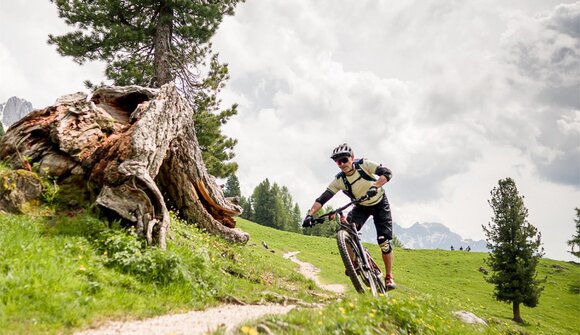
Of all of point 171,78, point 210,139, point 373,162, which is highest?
point 171,78

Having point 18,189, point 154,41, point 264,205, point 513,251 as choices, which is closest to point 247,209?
point 264,205

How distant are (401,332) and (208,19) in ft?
65.5

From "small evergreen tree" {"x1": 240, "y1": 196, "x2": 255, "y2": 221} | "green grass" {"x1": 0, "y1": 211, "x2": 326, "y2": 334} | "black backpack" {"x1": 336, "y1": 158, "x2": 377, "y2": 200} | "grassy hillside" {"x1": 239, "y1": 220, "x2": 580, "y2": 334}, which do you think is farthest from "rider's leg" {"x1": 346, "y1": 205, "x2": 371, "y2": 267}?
"small evergreen tree" {"x1": 240, "y1": 196, "x2": 255, "y2": 221}

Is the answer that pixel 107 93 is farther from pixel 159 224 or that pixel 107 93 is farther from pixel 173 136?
pixel 159 224

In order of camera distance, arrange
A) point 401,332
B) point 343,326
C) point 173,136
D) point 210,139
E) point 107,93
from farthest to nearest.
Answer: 1. point 210,139
2. point 107,93
3. point 173,136
4. point 401,332
5. point 343,326

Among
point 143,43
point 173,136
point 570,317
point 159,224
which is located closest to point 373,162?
point 159,224

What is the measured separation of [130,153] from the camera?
8.84 meters

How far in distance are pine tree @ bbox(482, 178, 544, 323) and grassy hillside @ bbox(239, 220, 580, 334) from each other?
95.1 inches

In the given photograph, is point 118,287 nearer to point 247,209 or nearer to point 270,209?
point 270,209

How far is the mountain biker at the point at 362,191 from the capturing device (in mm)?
8413

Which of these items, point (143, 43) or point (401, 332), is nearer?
point (401, 332)

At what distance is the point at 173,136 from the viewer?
1112 cm

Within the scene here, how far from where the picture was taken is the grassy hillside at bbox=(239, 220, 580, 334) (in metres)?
5.37

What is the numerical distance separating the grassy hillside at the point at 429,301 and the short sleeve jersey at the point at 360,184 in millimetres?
2406
